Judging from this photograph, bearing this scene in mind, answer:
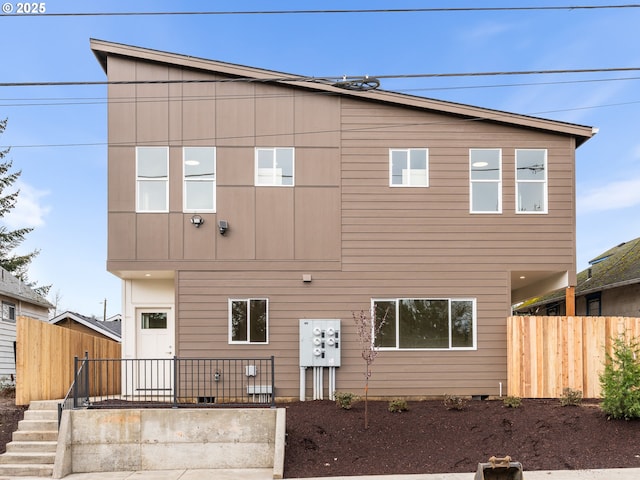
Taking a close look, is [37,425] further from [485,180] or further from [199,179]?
[485,180]

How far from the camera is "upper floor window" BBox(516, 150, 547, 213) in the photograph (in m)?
13.4

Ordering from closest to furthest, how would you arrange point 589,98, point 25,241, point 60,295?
point 589,98, point 25,241, point 60,295

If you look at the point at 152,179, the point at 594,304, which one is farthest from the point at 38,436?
the point at 594,304

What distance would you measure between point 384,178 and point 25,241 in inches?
968

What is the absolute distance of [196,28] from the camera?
50.7ft

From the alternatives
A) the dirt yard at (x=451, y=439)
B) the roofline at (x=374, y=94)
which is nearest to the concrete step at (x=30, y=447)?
the dirt yard at (x=451, y=439)

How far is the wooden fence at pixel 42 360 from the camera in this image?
11.0 meters

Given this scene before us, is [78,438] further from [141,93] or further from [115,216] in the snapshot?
[141,93]

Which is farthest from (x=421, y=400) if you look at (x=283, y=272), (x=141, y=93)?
(x=141, y=93)

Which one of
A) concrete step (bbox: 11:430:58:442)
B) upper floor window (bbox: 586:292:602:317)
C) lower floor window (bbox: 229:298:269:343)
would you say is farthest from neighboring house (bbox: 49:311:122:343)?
upper floor window (bbox: 586:292:602:317)

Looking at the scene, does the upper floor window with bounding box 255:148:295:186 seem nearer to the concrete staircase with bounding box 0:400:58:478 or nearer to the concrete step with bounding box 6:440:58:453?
the concrete staircase with bounding box 0:400:58:478

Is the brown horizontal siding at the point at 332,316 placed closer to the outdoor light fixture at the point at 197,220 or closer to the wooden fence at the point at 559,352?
the wooden fence at the point at 559,352

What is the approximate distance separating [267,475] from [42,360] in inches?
198

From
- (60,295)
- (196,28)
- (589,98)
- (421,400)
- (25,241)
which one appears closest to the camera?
(421,400)
